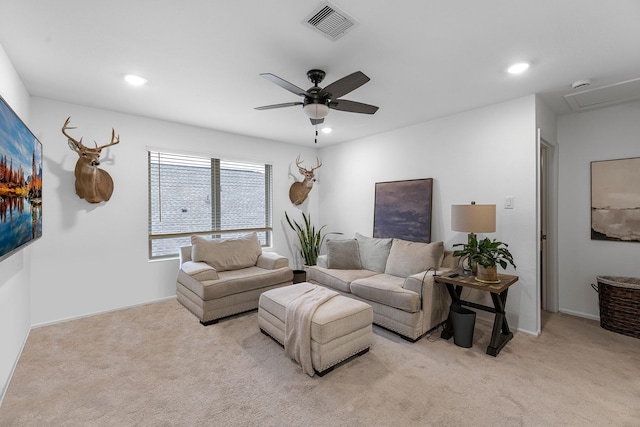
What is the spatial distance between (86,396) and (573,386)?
3.47 metres

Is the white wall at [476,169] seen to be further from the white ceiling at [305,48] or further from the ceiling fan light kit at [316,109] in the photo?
the ceiling fan light kit at [316,109]

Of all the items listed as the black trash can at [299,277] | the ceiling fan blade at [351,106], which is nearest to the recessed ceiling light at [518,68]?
the ceiling fan blade at [351,106]

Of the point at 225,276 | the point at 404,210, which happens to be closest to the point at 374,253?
the point at 404,210

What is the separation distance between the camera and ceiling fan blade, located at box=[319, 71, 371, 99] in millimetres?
2010

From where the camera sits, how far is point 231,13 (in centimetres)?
176

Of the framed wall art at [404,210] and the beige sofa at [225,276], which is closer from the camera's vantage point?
the beige sofa at [225,276]

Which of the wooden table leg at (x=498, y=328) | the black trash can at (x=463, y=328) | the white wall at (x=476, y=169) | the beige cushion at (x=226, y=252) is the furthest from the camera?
the beige cushion at (x=226, y=252)

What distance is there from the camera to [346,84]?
212 cm

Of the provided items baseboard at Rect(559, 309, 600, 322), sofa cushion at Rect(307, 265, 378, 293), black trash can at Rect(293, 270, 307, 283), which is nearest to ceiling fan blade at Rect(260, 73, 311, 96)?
sofa cushion at Rect(307, 265, 378, 293)

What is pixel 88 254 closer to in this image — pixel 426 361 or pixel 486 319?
pixel 426 361

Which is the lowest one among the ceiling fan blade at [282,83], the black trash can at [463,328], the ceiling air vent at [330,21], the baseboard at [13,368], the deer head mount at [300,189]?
the baseboard at [13,368]

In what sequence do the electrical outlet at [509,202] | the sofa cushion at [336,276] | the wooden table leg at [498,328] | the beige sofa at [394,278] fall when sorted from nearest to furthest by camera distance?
1. the wooden table leg at [498,328]
2. the beige sofa at [394,278]
3. the electrical outlet at [509,202]
4. the sofa cushion at [336,276]

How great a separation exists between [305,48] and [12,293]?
3039 mm

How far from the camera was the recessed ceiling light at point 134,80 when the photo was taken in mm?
2588
